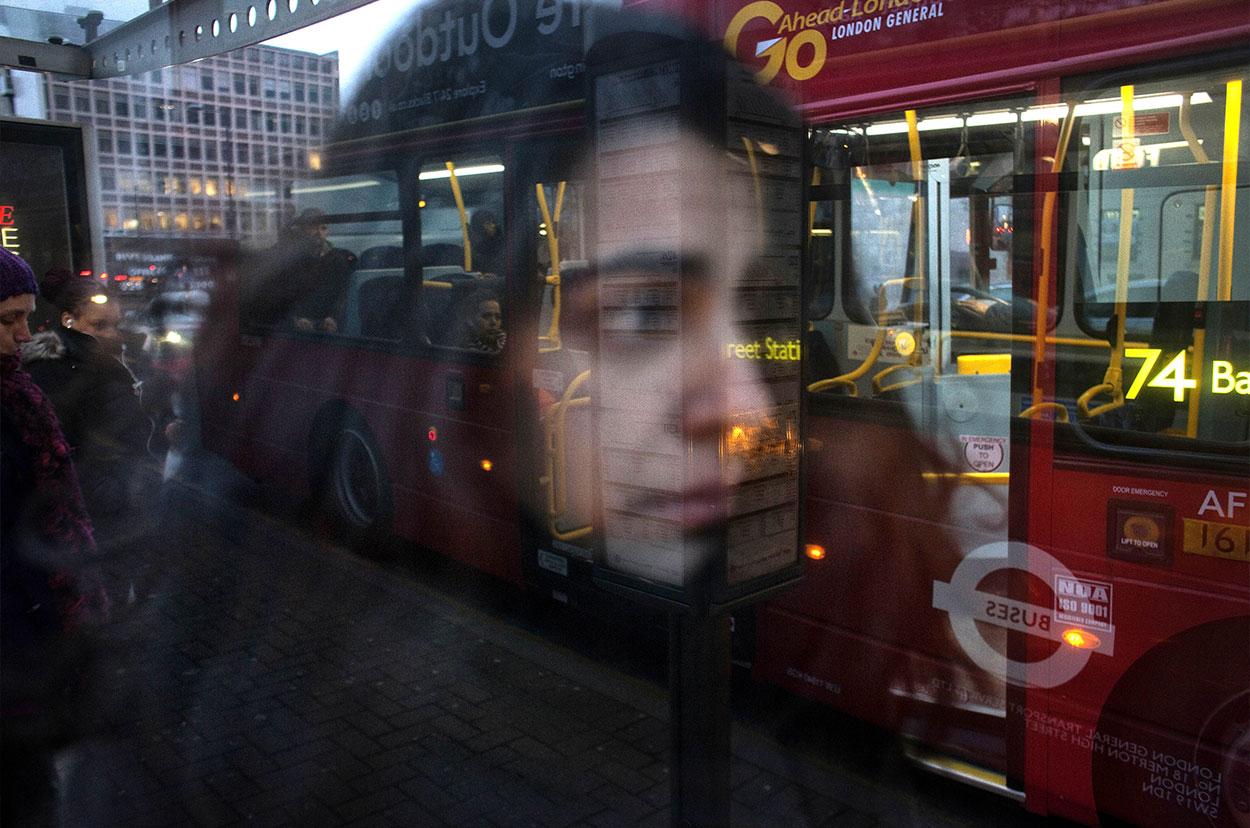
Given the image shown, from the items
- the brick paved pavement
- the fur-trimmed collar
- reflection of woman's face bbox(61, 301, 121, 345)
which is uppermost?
reflection of woman's face bbox(61, 301, 121, 345)

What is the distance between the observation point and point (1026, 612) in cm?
340

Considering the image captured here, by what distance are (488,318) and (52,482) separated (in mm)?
3286

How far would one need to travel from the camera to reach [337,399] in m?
7.24

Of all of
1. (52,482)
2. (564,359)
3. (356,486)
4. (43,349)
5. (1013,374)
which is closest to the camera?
(52,482)

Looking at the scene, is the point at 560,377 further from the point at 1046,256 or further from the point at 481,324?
the point at 1046,256

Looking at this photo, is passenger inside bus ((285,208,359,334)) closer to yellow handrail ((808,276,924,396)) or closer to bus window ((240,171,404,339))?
bus window ((240,171,404,339))

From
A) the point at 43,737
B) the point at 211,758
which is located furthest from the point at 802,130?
the point at 211,758

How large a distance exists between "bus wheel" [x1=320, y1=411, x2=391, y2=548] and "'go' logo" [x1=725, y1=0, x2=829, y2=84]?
411 centimetres

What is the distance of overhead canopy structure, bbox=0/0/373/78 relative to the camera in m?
4.10

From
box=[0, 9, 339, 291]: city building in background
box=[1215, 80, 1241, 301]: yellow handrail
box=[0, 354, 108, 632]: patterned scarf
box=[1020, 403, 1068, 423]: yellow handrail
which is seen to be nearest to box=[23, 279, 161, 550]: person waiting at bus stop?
box=[0, 9, 339, 291]: city building in background

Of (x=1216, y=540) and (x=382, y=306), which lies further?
(x=382, y=306)

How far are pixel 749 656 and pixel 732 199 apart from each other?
2866 millimetres

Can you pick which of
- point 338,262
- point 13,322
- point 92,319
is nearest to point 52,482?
point 13,322

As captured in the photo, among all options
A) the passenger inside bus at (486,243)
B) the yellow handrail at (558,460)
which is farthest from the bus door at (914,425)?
the passenger inside bus at (486,243)
